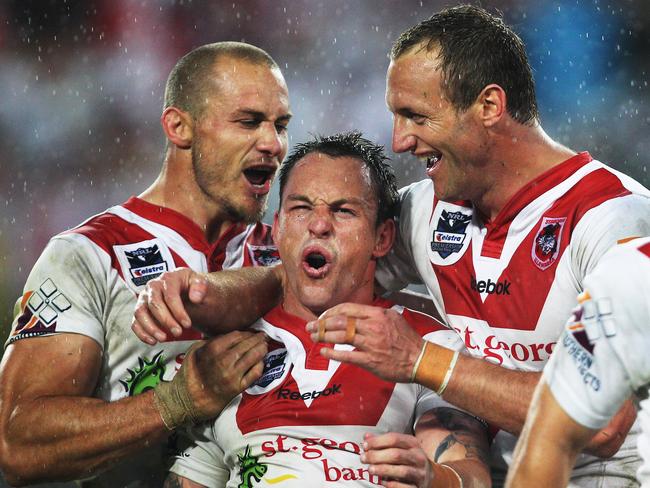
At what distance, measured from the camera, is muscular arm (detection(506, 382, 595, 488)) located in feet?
6.66

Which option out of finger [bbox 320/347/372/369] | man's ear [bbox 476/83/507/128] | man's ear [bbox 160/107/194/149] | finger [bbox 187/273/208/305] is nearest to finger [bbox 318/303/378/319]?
finger [bbox 320/347/372/369]

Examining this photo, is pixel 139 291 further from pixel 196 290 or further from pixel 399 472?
pixel 399 472

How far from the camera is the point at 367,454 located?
272cm

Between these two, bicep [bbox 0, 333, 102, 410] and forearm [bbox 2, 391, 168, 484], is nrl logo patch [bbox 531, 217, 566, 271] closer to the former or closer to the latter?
forearm [bbox 2, 391, 168, 484]

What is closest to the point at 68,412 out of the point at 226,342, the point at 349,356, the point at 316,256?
the point at 226,342

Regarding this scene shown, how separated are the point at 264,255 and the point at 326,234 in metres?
0.85

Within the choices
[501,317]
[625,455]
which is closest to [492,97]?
[501,317]

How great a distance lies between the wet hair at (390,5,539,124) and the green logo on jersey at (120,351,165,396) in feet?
5.12

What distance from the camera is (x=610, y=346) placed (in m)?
1.97

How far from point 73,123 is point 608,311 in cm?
606

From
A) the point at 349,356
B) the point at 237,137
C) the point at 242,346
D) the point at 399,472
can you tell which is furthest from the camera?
the point at 237,137

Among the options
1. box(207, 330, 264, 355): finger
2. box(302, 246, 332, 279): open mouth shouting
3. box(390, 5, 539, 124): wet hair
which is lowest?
box(207, 330, 264, 355): finger

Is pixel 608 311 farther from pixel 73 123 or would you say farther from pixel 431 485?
pixel 73 123

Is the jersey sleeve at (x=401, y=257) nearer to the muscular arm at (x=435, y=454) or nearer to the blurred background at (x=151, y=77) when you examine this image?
the muscular arm at (x=435, y=454)
